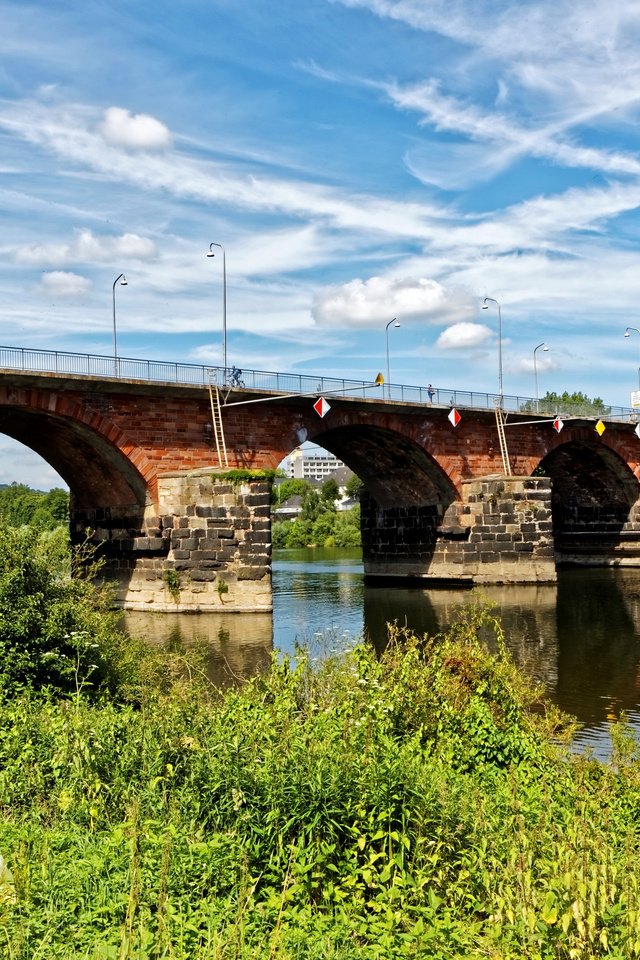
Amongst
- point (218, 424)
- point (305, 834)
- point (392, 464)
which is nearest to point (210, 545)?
point (218, 424)

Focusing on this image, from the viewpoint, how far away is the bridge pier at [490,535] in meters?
37.8

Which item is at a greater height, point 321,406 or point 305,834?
point 321,406

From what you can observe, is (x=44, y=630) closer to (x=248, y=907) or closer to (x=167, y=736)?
(x=167, y=736)

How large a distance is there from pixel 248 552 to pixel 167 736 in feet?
66.9

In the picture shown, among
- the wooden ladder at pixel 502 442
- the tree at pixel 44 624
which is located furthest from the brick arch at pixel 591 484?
the tree at pixel 44 624

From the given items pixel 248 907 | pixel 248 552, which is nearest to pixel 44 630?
pixel 248 907

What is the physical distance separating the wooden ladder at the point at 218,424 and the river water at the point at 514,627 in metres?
5.67

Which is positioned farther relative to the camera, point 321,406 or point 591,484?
point 591,484

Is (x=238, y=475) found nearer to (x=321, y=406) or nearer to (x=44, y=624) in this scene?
(x=321, y=406)

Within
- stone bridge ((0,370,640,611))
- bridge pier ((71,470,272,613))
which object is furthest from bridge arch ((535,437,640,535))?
bridge pier ((71,470,272,613))

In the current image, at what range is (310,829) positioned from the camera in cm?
631

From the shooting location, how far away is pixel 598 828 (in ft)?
23.5

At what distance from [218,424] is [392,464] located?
12.9 meters

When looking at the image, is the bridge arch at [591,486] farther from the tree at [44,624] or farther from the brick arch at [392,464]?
the tree at [44,624]
